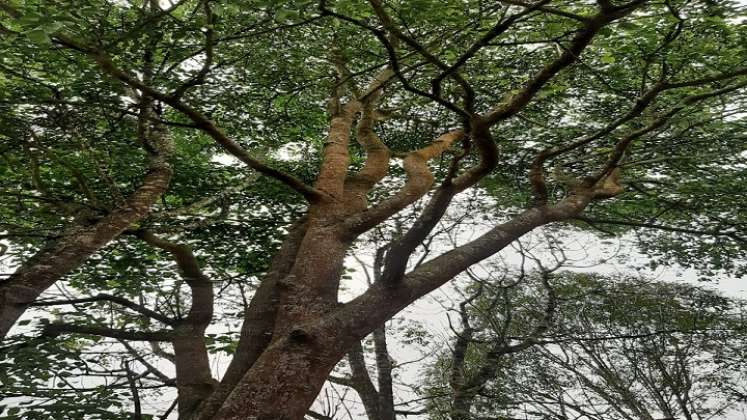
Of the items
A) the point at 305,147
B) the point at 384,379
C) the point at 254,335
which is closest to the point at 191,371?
the point at 254,335

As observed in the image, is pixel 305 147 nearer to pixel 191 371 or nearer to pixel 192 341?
pixel 192 341

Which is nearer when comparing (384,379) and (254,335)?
(254,335)

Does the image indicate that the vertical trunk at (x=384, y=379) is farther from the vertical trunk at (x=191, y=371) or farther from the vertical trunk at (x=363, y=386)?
the vertical trunk at (x=191, y=371)

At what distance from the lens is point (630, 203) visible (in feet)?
28.5

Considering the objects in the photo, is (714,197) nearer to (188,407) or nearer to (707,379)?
(707,379)

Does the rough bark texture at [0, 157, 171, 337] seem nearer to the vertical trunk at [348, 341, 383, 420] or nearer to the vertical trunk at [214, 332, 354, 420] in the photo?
the vertical trunk at [214, 332, 354, 420]

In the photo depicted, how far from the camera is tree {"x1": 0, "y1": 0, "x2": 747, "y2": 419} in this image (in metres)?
3.21

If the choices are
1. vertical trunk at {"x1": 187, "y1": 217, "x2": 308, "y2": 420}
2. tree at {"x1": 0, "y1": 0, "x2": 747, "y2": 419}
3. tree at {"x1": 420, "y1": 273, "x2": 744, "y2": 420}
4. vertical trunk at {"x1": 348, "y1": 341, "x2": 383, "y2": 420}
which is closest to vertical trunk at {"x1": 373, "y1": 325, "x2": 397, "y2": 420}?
vertical trunk at {"x1": 348, "y1": 341, "x2": 383, "y2": 420}

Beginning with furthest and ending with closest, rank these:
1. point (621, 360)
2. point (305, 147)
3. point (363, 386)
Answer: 1. point (305, 147)
2. point (363, 386)
3. point (621, 360)

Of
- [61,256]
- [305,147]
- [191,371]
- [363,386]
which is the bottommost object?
[191,371]

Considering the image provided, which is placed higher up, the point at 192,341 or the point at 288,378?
the point at 192,341

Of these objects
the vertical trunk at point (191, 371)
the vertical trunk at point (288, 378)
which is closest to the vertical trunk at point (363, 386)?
the vertical trunk at point (191, 371)

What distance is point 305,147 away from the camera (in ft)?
28.7

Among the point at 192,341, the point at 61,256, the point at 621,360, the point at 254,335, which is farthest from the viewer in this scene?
the point at 621,360
